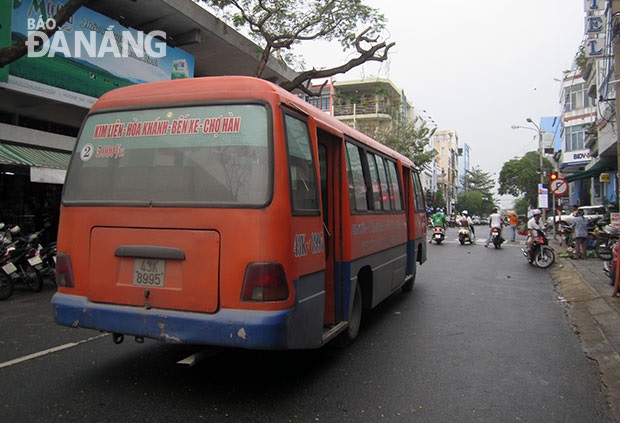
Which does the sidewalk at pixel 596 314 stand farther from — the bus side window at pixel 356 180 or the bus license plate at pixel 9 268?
the bus license plate at pixel 9 268

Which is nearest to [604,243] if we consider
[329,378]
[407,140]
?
[329,378]

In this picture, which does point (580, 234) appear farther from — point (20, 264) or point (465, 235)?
point (20, 264)

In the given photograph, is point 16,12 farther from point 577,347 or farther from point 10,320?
point 577,347

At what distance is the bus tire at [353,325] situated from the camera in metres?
5.09

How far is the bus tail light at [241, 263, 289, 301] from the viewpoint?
325 cm

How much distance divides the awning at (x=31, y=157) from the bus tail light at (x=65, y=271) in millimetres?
6318

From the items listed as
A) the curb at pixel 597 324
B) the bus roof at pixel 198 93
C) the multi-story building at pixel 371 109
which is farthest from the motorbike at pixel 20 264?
the multi-story building at pixel 371 109

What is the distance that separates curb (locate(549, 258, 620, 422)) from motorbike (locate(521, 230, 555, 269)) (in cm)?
199

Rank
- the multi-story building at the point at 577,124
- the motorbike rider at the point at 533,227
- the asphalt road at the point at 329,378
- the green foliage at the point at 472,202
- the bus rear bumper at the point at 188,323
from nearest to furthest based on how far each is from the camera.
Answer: the bus rear bumper at the point at 188,323
the asphalt road at the point at 329,378
the motorbike rider at the point at 533,227
the multi-story building at the point at 577,124
the green foliage at the point at 472,202

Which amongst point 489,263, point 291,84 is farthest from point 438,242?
point 291,84

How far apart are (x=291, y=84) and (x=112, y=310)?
36.4 ft

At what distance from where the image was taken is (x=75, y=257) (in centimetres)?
380

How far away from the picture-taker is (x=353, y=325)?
5.24 meters

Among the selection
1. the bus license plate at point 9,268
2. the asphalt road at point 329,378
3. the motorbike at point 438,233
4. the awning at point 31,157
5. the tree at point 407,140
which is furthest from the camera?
the tree at point 407,140
